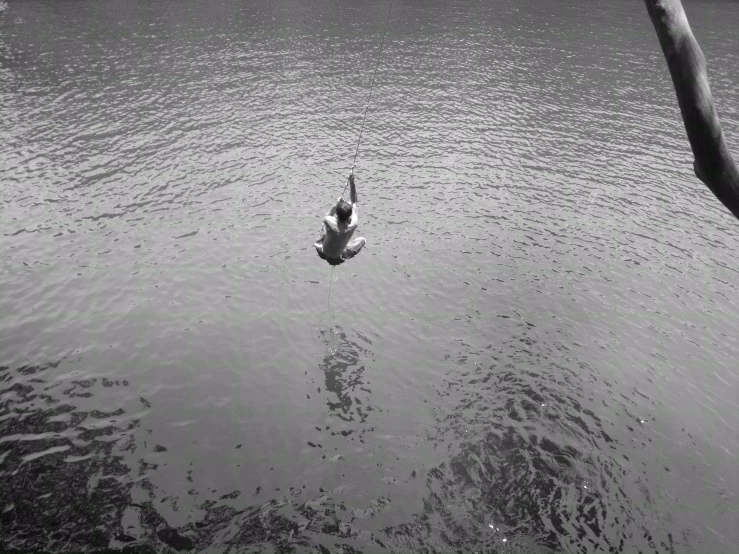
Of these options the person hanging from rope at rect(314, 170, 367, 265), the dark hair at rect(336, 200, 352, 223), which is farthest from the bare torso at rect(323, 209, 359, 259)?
the dark hair at rect(336, 200, 352, 223)

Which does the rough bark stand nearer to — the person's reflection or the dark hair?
the dark hair

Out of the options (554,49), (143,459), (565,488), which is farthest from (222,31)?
(565,488)

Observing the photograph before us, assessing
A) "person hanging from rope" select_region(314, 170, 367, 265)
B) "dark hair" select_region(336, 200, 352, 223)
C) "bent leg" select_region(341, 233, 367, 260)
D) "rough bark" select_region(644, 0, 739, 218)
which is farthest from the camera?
"bent leg" select_region(341, 233, 367, 260)

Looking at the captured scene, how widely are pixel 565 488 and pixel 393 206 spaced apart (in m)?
15.6

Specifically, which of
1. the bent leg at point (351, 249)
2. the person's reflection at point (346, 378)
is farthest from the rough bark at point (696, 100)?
the person's reflection at point (346, 378)

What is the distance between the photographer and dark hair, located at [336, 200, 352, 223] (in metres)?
15.1

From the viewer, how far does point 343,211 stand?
15172 millimetres

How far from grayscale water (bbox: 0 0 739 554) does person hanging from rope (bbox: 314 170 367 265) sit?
3.66m

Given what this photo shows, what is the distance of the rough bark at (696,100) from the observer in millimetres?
4824

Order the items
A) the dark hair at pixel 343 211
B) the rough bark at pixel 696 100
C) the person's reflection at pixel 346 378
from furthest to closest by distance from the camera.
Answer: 1. the person's reflection at pixel 346 378
2. the dark hair at pixel 343 211
3. the rough bark at pixel 696 100

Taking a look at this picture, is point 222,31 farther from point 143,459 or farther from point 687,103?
point 687,103

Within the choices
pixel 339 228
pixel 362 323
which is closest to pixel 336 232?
pixel 339 228

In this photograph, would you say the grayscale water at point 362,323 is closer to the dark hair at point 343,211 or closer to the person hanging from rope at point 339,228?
the person hanging from rope at point 339,228

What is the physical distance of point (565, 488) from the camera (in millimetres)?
14414
